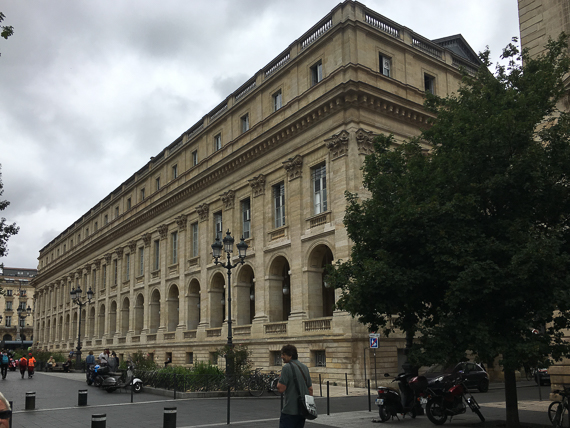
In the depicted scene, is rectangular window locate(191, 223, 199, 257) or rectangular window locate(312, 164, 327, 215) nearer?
rectangular window locate(312, 164, 327, 215)

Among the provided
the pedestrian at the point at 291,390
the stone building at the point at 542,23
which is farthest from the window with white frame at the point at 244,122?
the pedestrian at the point at 291,390

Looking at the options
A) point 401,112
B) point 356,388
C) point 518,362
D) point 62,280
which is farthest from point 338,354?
point 62,280

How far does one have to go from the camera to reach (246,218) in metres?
37.6

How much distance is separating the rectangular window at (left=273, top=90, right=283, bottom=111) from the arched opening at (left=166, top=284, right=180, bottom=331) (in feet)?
60.2

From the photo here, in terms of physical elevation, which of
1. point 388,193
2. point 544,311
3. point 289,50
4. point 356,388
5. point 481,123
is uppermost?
point 289,50

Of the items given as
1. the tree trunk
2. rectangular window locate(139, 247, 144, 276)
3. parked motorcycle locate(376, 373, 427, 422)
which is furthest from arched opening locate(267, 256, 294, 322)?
rectangular window locate(139, 247, 144, 276)

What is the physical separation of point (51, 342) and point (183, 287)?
49.4 metres

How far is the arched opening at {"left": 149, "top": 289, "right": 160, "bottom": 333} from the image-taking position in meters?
49.7

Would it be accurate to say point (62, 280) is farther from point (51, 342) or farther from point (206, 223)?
point (206, 223)

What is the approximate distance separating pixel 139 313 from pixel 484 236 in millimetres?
45343

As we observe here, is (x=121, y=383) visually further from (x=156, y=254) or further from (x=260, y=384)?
(x=156, y=254)

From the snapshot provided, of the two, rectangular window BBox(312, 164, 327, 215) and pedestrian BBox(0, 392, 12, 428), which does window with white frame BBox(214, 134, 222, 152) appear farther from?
pedestrian BBox(0, 392, 12, 428)

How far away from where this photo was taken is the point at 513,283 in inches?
468

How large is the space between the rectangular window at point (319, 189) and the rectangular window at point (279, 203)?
3.10 metres
